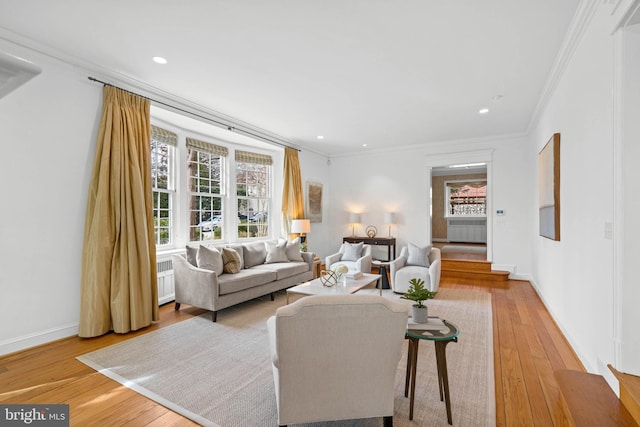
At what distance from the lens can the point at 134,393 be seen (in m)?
2.29

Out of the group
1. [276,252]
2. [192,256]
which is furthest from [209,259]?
[276,252]

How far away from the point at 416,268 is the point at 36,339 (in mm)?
4689

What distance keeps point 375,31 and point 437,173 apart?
883cm

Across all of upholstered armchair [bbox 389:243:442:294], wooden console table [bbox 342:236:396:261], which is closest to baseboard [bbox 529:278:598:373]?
upholstered armchair [bbox 389:243:442:294]

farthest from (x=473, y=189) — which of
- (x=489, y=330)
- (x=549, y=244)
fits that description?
(x=489, y=330)

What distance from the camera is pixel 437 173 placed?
10836 mm

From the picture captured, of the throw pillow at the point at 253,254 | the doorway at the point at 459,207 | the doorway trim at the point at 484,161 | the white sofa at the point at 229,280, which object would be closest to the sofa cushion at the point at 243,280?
the white sofa at the point at 229,280

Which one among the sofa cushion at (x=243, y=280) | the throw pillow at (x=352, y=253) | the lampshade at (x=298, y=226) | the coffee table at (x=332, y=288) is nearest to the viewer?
the coffee table at (x=332, y=288)

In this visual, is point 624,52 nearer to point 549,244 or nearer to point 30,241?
point 549,244

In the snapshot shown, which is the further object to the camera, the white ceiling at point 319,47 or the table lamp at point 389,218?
the table lamp at point 389,218

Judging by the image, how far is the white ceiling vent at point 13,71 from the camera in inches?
13.7

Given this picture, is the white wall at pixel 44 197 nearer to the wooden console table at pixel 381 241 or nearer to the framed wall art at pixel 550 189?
the framed wall art at pixel 550 189

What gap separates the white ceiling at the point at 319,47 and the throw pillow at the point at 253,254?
2109mm

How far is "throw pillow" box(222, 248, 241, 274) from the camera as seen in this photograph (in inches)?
171
